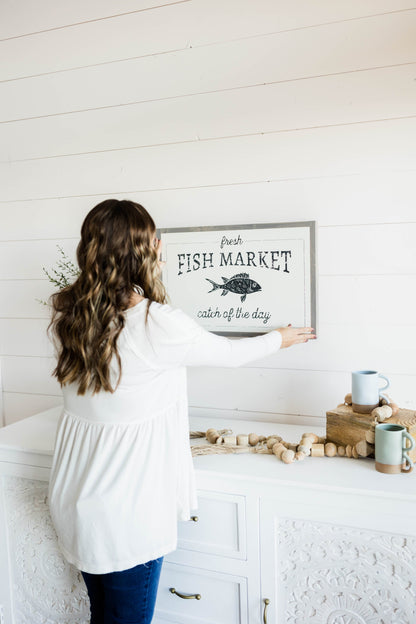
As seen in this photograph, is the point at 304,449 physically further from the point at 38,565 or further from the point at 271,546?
the point at 38,565

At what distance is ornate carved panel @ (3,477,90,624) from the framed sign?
770 mm

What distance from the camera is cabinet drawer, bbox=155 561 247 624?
1432 millimetres

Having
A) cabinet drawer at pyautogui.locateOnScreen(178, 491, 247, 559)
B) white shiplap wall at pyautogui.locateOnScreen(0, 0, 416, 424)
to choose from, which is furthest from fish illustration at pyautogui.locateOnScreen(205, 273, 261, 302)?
cabinet drawer at pyautogui.locateOnScreen(178, 491, 247, 559)

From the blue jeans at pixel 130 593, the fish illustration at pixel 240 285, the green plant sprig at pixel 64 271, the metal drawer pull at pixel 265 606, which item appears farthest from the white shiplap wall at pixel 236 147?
the blue jeans at pixel 130 593

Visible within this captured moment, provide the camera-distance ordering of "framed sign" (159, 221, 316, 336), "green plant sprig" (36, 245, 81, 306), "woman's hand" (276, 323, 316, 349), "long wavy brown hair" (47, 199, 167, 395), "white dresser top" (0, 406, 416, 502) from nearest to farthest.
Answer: "long wavy brown hair" (47, 199, 167, 395)
"white dresser top" (0, 406, 416, 502)
"woman's hand" (276, 323, 316, 349)
"framed sign" (159, 221, 316, 336)
"green plant sprig" (36, 245, 81, 306)

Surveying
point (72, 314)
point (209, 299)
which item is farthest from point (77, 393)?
point (209, 299)

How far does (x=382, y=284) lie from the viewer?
1.65m

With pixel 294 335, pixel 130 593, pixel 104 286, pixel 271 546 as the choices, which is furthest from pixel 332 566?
pixel 104 286

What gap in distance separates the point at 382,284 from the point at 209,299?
57 cm

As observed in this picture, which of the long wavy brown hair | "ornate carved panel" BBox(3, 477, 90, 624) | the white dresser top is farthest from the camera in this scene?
"ornate carved panel" BBox(3, 477, 90, 624)

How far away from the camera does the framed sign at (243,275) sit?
1.74m

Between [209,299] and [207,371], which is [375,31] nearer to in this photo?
[209,299]

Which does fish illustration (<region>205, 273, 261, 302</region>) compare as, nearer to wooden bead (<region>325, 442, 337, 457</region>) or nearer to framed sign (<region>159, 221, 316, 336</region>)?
framed sign (<region>159, 221, 316, 336</region>)

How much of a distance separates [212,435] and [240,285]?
1.67 ft
